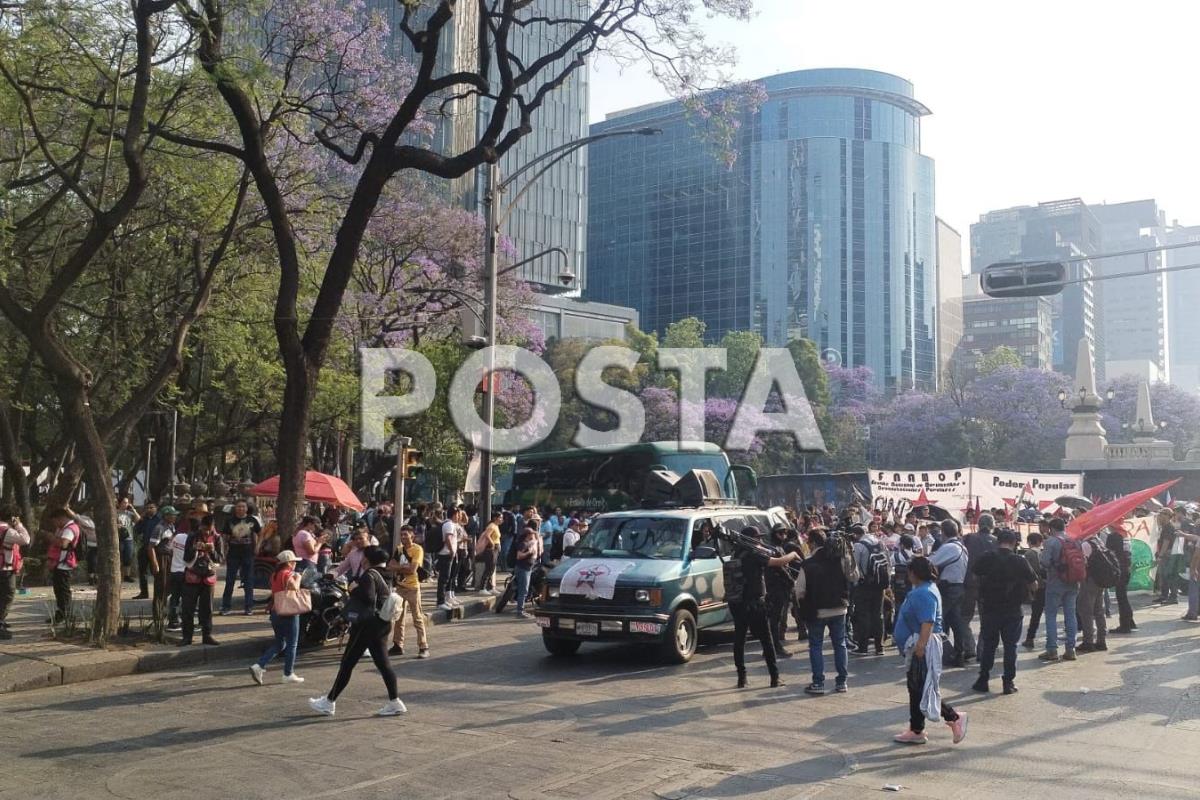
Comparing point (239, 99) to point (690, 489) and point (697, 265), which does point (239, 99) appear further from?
point (697, 265)

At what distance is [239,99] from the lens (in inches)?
571

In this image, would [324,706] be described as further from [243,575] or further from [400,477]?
[243,575]

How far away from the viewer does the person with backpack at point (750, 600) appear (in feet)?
35.6

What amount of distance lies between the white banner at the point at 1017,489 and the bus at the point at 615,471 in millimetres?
6223

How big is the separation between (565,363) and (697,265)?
2267 inches

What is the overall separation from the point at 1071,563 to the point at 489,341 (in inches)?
444

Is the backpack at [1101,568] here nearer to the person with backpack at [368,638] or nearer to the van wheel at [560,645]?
the van wheel at [560,645]

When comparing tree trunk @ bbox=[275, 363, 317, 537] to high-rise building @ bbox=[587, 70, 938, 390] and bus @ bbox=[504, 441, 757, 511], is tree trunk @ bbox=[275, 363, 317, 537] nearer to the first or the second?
bus @ bbox=[504, 441, 757, 511]

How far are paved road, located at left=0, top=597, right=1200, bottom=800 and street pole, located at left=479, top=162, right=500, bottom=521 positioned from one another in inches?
311

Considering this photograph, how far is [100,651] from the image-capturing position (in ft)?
40.4

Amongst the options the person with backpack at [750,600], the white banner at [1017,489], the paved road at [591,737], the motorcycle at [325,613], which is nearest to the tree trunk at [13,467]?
the motorcycle at [325,613]

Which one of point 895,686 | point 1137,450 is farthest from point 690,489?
point 1137,450

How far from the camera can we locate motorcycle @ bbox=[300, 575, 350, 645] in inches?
533

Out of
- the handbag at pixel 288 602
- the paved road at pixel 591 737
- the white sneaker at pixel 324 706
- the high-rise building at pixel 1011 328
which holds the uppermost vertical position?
the high-rise building at pixel 1011 328
